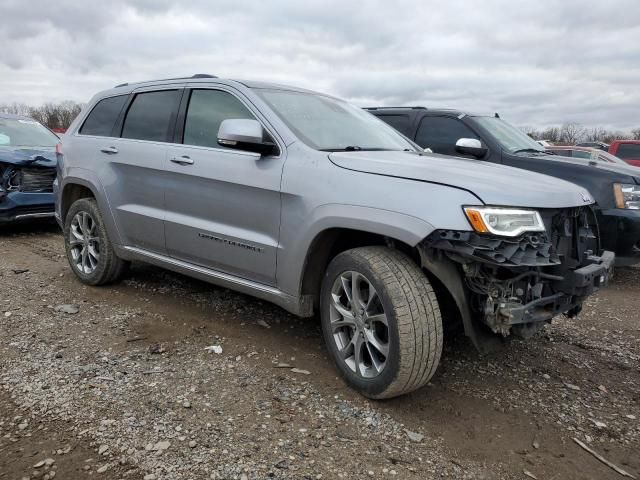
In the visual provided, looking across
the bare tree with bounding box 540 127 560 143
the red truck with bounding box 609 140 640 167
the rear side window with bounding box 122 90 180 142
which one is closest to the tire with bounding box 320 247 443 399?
the rear side window with bounding box 122 90 180 142

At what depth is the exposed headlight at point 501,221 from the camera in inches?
96.8

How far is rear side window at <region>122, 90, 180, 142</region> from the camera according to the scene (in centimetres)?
410

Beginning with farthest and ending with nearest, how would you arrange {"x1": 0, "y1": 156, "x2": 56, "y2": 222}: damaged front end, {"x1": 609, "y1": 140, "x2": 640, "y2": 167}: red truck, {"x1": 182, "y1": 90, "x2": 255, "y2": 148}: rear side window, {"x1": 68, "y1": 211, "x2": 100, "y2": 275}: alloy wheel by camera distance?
{"x1": 609, "y1": 140, "x2": 640, "y2": 167}: red truck, {"x1": 0, "y1": 156, "x2": 56, "y2": 222}: damaged front end, {"x1": 68, "y1": 211, "x2": 100, "y2": 275}: alloy wheel, {"x1": 182, "y1": 90, "x2": 255, "y2": 148}: rear side window

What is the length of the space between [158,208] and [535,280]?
108 inches

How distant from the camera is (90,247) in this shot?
4.80m

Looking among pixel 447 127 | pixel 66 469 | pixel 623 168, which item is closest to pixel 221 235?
pixel 66 469

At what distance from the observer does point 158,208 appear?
13.2ft

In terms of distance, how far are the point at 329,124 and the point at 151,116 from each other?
1.56 metres

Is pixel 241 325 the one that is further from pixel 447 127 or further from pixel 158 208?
pixel 447 127

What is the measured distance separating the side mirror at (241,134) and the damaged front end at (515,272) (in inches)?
48.3

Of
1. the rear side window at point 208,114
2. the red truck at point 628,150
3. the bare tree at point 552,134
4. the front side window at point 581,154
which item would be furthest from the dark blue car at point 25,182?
the bare tree at point 552,134

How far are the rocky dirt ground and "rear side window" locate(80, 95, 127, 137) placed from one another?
61.0 inches

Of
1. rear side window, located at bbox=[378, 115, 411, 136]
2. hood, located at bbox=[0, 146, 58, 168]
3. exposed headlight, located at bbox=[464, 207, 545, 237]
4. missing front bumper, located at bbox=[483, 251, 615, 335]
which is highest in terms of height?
rear side window, located at bbox=[378, 115, 411, 136]

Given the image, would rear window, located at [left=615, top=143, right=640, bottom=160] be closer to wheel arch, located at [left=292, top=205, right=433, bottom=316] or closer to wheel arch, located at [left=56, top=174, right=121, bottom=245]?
wheel arch, located at [left=292, top=205, right=433, bottom=316]
